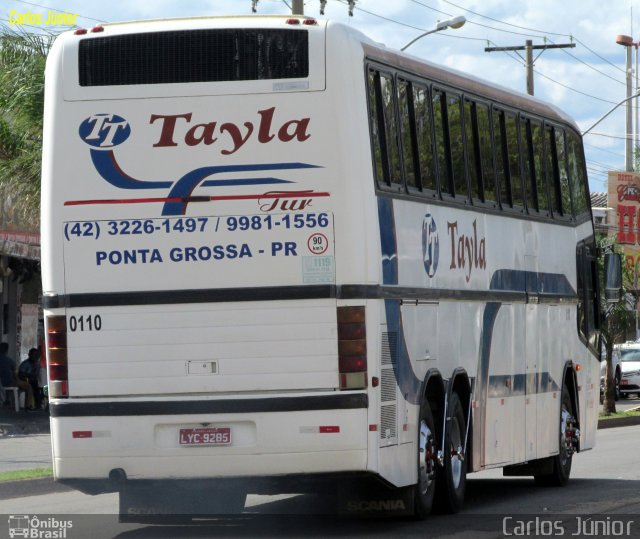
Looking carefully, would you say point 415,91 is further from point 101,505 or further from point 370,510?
point 101,505

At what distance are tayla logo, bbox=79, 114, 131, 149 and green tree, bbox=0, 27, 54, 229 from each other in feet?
45.8

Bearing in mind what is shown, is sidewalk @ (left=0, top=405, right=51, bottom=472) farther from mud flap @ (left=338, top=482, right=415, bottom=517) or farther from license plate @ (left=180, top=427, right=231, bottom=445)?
license plate @ (left=180, top=427, right=231, bottom=445)

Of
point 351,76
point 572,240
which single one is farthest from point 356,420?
point 572,240

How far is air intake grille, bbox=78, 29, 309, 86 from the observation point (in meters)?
11.9

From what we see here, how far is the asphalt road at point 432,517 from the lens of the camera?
12625 mm

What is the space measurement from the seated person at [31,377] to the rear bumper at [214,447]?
18177 millimetres

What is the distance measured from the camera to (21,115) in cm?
2617

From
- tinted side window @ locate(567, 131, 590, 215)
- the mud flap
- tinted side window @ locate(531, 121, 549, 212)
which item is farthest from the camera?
tinted side window @ locate(567, 131, 590, 215)

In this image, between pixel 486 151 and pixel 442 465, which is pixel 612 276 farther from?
pixel 442 465

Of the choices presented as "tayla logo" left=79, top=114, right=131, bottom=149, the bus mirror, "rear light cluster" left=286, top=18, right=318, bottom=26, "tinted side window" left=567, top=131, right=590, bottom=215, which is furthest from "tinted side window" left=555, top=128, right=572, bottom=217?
"tayla logo" left=79, top=114, right=131, bottom=149

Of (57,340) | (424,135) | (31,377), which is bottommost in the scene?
(31,377)

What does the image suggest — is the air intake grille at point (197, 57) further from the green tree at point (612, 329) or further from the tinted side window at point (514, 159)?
the green tree at point (612, 329)

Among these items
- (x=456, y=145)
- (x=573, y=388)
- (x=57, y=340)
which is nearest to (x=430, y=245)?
(x=456, y=145)

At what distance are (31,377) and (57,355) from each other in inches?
732
